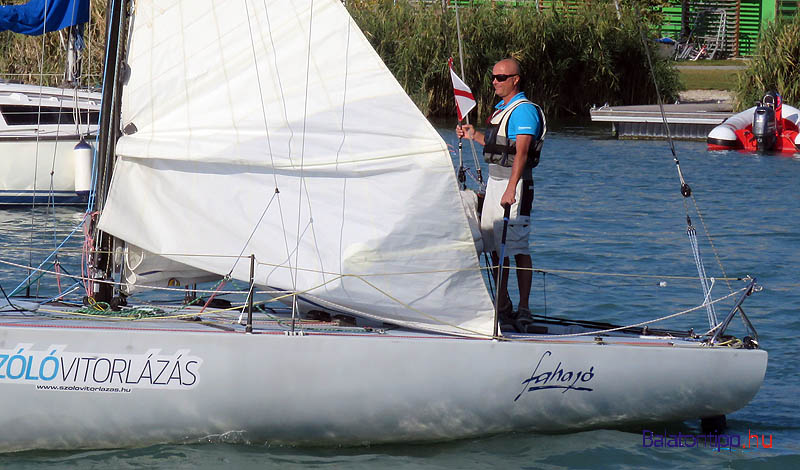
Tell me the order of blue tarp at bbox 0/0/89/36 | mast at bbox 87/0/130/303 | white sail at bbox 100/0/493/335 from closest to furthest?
white sail at bbox 100/0/493/335
mast at bbox 87/0/130/303
blue tarp at bbox 0/0/89/36

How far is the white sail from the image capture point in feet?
20.2

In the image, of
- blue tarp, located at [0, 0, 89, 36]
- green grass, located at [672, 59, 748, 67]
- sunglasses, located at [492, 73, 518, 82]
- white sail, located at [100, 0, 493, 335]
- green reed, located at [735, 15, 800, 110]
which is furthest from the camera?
green grass, located at [672, 59, 748, 67]

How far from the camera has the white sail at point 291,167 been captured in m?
6.15

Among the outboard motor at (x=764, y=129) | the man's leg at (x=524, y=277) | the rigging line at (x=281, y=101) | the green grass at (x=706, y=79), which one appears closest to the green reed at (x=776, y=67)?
the outboard motor at (x=764, y=129)

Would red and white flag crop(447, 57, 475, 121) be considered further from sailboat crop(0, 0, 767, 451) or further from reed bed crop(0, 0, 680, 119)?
reed bed crop(0, 0, 680, 119)

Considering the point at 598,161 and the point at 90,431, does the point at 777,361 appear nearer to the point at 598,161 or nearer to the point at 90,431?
the point at 90,431

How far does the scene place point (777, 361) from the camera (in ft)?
25.7

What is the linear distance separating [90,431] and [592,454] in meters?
2.70

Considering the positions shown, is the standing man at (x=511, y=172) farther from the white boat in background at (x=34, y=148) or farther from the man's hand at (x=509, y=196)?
the white boat in background at (x=34, y=148)

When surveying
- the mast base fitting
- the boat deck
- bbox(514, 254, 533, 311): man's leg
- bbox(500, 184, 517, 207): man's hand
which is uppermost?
bbox(500, 184, 517, 207): man's hand

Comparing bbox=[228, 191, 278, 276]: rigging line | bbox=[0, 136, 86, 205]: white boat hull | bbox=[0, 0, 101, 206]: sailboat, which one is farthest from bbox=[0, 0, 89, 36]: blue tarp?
bbox=[0, 136, 86, 205]: white boat hull

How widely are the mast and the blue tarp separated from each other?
0.36 m

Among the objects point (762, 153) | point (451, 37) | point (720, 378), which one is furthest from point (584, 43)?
point (720, 378)

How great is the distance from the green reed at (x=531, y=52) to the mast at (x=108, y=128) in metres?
19.5
